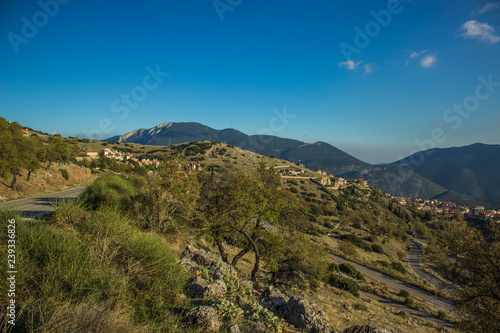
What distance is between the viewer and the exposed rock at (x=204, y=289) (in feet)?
20.3

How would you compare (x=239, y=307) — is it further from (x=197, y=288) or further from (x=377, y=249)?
(x=377, y=249)

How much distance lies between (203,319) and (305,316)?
3.75m

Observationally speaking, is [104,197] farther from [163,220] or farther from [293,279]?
[293,279]

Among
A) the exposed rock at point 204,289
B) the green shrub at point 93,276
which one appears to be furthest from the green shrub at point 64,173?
the exposed rock at point 204,289

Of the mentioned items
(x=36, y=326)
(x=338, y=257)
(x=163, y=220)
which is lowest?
(x=338, y=257)

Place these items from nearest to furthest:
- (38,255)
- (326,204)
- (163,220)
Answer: (38,255)
(163,220)
(326,204)

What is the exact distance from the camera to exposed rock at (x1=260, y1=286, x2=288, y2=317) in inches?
305

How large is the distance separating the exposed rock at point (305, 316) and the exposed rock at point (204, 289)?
2.32 m

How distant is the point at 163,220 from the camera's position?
12906mm

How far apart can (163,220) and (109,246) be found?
8.02m

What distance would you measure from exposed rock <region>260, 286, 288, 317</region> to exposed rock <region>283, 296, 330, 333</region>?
0.25 metres

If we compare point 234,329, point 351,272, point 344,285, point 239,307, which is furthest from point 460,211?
point 234,329

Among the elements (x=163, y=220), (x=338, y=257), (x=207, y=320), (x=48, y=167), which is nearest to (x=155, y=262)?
(x=207, y=320)

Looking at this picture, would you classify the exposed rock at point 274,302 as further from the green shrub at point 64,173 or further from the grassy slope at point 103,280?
the green shrub at point 64,173
